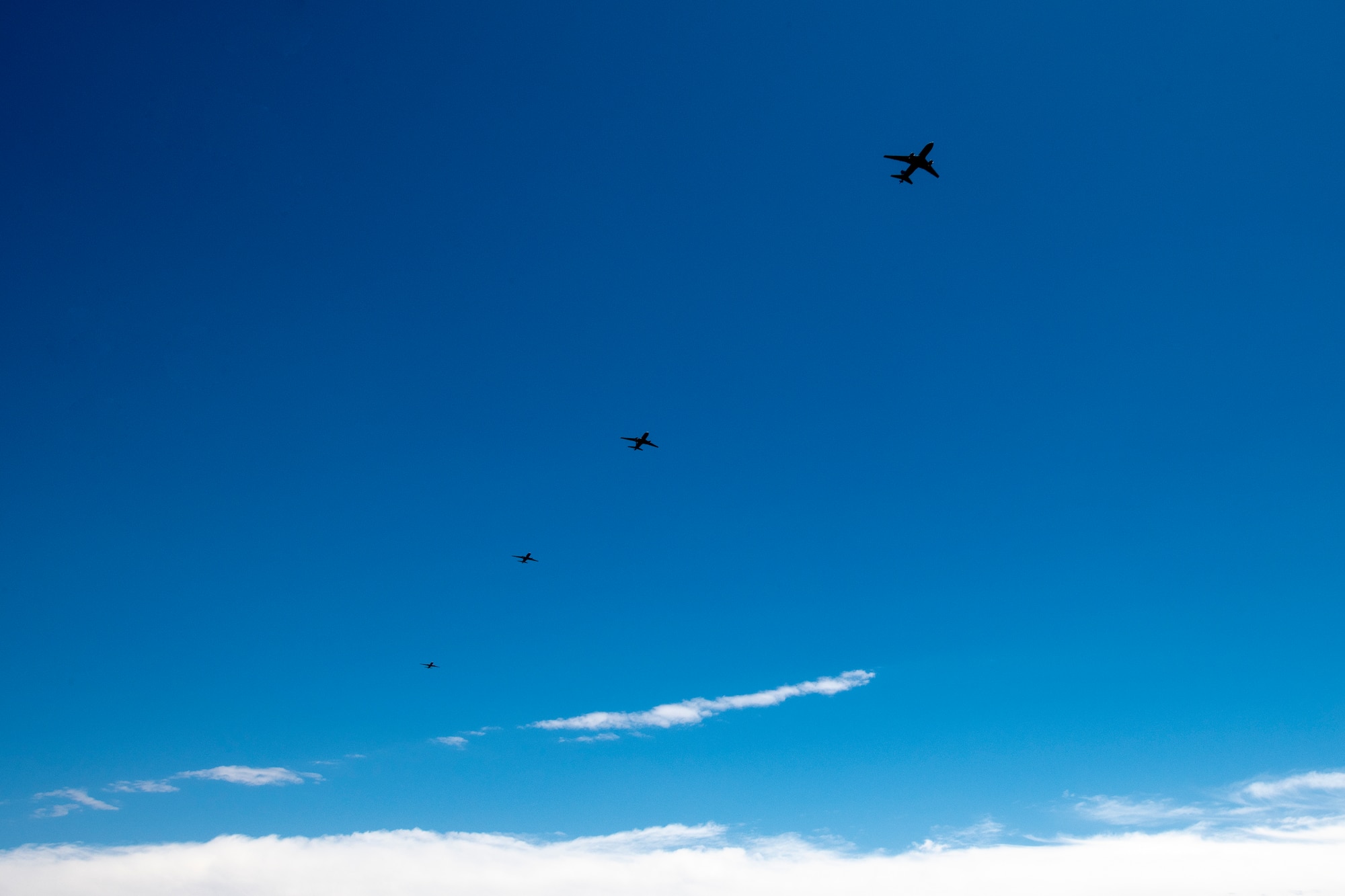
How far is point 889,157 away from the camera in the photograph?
84562 millimetres

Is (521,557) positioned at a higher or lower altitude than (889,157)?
lower

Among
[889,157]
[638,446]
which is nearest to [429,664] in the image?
[638,446]

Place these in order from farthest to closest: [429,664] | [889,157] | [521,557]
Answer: [429,664] → [521,557] → [889,157]

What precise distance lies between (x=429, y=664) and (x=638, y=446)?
9849 cm

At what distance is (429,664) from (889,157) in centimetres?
16706

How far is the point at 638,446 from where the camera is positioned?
5172 inches

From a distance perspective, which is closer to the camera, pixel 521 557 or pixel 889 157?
pixel 889 157

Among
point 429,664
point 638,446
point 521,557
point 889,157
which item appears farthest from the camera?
point 429,664

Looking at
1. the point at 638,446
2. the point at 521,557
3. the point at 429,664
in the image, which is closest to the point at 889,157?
the point at 638,446

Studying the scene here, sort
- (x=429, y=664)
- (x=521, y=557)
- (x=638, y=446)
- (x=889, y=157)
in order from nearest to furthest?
(x=889, y=157), (x=638, y=446), (x=521, y=557), (x=429, y=664)

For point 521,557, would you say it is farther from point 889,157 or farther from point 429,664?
point 889,157

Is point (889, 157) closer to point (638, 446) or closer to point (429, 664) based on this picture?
point (638, 446)

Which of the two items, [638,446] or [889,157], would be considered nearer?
[889,157]

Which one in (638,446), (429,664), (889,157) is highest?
(889,157)
